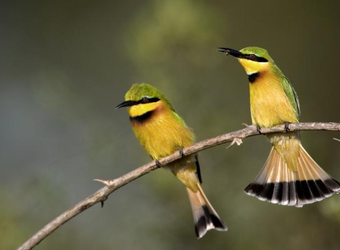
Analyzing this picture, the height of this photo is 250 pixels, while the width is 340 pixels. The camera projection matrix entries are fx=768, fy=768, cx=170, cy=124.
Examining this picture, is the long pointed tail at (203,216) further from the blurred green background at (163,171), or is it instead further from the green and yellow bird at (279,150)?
the green and yellow bird at (279,150)

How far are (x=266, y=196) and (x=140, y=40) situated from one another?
2.76 ft

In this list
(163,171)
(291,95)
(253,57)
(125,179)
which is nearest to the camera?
(125,179)

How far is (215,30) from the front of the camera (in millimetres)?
3357

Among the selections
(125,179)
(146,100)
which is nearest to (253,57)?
(146,100)

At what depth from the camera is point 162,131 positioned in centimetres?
333

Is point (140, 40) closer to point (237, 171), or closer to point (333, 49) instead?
point (237, 171)

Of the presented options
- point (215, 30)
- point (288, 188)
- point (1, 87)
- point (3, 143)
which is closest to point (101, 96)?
point (3, 143)

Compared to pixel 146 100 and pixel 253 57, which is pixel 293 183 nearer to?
pixel 253 57

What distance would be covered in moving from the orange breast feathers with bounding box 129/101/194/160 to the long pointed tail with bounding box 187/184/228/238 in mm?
207

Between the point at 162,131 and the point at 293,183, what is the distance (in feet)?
1.98

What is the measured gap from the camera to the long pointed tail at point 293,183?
304 cm

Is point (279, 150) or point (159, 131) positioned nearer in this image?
point (279, 150)

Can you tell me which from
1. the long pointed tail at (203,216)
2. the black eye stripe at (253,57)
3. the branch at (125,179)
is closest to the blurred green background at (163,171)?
the long pointed tail at (203,216)

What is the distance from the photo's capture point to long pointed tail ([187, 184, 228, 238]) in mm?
3135
